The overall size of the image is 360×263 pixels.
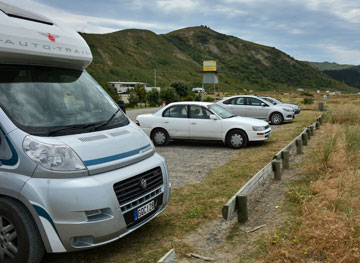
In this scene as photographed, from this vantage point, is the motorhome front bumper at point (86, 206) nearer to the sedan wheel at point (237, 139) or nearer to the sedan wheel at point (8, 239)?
the sedan wheel at point (8, 239)

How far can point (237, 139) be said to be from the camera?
11367 mm

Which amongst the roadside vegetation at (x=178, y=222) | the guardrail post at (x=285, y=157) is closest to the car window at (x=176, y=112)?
the roadside vegetation at (x=178, y=222)

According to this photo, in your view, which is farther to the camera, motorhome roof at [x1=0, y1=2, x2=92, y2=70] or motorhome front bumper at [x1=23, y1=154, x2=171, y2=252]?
motorhome roof at [x1=0, y1=2, x2=92, y2=70]

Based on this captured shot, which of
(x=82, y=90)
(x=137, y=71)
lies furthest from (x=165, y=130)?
(x=137, y=71)

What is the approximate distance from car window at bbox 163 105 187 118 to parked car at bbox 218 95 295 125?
23.9ft

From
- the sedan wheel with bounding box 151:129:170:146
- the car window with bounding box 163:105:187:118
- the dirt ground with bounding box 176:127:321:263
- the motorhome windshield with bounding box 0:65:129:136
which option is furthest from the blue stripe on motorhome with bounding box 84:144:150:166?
the sedan wheel with bounding box 151:129:170:146

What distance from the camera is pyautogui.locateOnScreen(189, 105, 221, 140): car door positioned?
1138 centimetres

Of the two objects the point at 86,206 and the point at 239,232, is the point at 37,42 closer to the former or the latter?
the point at 86,206

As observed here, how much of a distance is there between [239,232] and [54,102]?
293 cm

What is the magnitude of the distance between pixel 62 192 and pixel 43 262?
1.21 meters

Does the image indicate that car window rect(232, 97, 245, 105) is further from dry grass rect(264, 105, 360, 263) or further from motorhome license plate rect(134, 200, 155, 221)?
motorhome license plate rect(134, 200, 155, 221)

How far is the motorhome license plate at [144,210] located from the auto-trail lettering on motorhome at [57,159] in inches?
0.5

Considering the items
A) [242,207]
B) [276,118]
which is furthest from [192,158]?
[276,118]

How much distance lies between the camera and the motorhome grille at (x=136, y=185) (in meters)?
3.74
